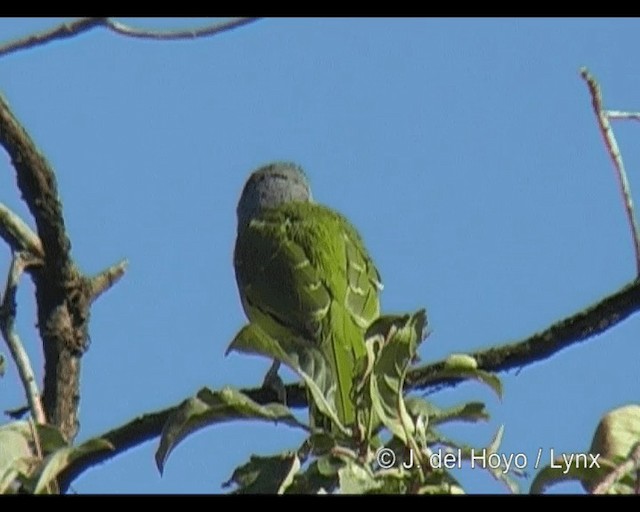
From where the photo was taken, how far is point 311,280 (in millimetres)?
5043

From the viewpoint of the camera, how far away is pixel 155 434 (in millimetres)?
3279

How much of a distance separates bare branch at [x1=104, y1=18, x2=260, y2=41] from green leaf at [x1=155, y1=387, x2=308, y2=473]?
1260mm

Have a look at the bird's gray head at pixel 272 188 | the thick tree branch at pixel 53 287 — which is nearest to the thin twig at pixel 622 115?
the thick tree branch at pixel 53 287

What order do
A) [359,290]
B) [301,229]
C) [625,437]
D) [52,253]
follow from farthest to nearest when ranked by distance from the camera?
1. [301,229]
2. [359,290]
3. [52,253]
4. [625,437]

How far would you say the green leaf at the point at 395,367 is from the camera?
2113 mm

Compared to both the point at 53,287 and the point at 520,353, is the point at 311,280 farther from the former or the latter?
the point at 520,353

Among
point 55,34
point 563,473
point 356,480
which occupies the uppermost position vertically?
point 55,34

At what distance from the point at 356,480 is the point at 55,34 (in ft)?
5.93

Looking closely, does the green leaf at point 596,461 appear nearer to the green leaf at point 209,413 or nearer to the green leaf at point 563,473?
the green leaf at point 563,473

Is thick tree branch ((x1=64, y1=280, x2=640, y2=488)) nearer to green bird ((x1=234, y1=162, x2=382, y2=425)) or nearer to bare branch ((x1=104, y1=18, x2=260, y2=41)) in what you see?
green bird ((x1=234, y1=162, x2=382, y2=425))

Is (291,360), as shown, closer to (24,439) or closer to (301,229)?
(24,439)

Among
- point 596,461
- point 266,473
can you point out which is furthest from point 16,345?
point 596,461
